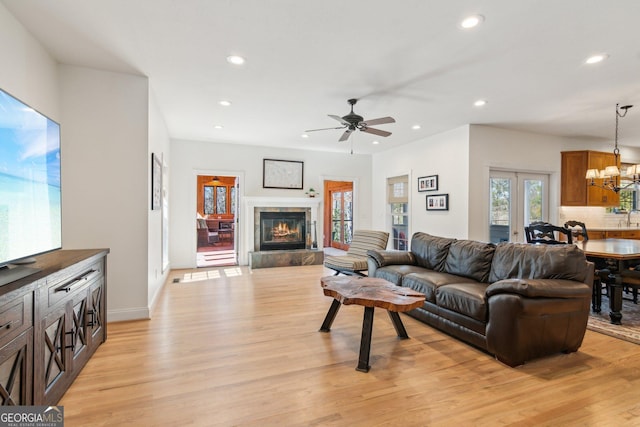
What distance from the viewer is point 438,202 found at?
19.3ft

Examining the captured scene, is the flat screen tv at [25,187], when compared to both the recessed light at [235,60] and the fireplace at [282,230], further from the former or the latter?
the fireplace at [282,230]

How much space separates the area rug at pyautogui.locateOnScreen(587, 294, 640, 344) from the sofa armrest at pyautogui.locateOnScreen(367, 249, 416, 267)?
199 cm

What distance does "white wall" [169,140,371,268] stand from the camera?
6383mm

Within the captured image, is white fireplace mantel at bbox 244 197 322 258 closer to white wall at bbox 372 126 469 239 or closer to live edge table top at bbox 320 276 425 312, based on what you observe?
white wall at bbox 372 126 469 239

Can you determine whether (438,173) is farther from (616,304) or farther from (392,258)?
(616,304)

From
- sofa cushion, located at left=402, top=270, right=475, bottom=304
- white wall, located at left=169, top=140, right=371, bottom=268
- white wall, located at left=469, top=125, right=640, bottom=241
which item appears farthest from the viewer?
white wall, located at left=169, top=140, right=371, bottom=268

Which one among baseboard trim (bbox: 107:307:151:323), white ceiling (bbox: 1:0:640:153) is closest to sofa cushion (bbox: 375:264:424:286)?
white ceiling (bbox: 1:0:640:153)

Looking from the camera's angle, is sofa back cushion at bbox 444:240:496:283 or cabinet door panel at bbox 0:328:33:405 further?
sofa back cushion at bbox 444:240:496:283

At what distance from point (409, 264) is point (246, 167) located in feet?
14.1

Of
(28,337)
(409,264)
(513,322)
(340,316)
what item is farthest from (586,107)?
(28,337)

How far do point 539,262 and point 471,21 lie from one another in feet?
7.10

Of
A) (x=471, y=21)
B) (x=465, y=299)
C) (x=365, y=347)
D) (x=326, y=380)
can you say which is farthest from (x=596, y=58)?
(x=326, y=380)

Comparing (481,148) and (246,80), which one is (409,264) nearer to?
(481,148)

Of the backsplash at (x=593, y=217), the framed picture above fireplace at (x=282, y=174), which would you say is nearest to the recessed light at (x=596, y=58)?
the backsplash at (x=593, y=217)
